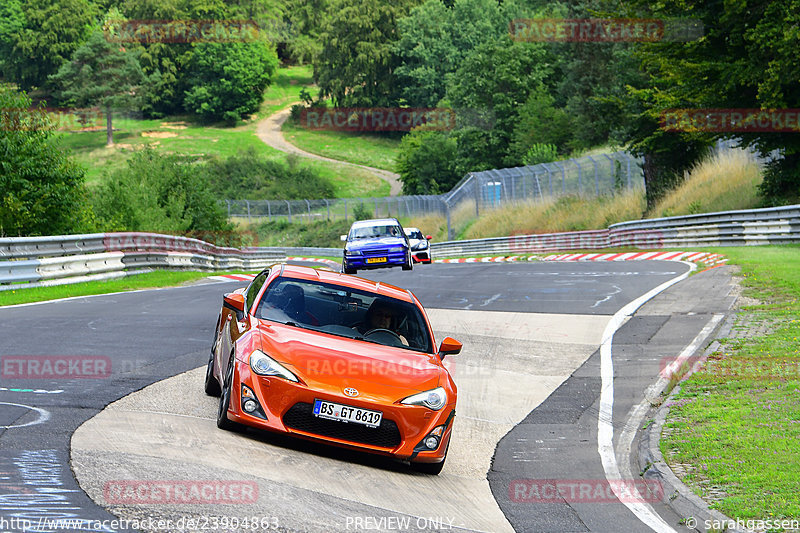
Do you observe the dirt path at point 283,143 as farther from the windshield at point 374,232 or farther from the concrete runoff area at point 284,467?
the concrete runoff area at point 284,467

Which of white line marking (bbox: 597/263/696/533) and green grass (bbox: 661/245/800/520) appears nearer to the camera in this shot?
A: white line marking (bbox: 597/263/696/533)

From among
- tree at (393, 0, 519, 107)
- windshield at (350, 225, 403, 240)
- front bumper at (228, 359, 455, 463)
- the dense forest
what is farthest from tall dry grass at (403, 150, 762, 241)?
tree at (393, 0, 519, 107)

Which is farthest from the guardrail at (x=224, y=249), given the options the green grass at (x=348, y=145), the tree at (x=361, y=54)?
the tree at (x=361, y=54)

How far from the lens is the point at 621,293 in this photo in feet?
62.9

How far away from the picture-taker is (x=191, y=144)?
121938mm

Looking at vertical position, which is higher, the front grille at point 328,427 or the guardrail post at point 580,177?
the front grille at point 328,427

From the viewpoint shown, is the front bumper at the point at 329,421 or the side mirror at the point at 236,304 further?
the side mirror at the point at 236,304

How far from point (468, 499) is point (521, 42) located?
7521 centimetres

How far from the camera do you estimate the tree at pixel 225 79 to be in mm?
135625

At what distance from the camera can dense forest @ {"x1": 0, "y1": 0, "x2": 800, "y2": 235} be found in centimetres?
2706

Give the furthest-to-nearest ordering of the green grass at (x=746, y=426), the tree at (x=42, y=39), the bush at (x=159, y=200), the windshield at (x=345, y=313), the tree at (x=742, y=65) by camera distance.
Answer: the tree at (x=42, y=39) → the bush at (x=159, y=200) → the tree at (x=742, y=65) → the windshield at (x=345, y=313) → the green grass at (x=746, y=426)

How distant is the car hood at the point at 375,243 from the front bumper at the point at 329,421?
64.6ft

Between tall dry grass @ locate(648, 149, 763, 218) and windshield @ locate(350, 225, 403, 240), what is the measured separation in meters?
13.3

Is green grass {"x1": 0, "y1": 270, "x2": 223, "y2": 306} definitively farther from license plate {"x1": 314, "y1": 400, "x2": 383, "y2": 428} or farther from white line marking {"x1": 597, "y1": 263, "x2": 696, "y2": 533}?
license plate {"x1": 314, "y1": 400, "x2": 383, "y2": 428}
